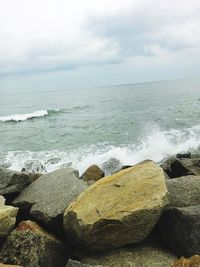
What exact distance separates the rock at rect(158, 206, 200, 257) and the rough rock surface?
294 centimetres

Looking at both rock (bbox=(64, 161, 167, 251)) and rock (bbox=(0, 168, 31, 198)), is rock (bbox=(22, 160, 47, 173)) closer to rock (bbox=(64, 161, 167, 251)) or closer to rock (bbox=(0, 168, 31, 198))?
rock (bbox=(0, 168, 31, 198))

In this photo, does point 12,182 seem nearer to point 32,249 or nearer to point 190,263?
point 32,249

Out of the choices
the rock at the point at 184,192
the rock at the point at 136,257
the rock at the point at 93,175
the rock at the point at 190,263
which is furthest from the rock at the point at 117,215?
the rock at the point at 93,175

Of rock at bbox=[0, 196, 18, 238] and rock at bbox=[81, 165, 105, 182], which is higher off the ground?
rock at bbox=[0, 196, 18, 238]

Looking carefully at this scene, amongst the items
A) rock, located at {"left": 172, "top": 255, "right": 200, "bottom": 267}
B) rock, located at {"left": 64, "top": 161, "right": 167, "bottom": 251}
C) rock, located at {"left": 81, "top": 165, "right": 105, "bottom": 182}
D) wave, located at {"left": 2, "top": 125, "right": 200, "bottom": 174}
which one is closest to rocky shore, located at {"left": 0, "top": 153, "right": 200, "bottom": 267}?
rock, located at {"left": 64, "top": 161, "right": 167, "bottom": 251}

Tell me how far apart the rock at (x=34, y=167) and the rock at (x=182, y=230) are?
1091 centimetres

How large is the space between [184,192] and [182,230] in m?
0.92

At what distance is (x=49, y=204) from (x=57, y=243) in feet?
3.06

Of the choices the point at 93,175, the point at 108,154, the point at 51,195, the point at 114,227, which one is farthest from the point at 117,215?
the point at 108,154

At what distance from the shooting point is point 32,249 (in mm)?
4805

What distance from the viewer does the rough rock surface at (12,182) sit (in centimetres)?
683

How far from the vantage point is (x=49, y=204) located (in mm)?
5973

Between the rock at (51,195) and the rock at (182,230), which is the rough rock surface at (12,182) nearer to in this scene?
the rock at (51,195)

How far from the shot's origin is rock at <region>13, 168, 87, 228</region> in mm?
5695
